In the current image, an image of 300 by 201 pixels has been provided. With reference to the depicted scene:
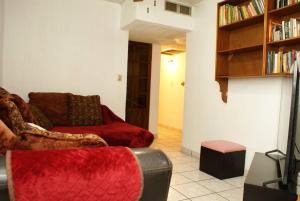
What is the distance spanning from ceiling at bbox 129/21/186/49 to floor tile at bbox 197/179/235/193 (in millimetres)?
2392

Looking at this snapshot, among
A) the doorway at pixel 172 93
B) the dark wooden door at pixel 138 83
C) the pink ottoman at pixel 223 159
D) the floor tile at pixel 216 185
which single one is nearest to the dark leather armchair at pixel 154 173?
the floor tile at pixel 216 185

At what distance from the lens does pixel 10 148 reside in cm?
90

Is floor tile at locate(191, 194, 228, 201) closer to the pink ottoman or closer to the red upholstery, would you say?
the pink ottoman

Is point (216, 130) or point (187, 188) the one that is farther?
point (216, 130)

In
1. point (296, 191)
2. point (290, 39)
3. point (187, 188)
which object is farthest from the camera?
point (187, 188)

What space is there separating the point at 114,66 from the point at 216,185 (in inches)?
97.6

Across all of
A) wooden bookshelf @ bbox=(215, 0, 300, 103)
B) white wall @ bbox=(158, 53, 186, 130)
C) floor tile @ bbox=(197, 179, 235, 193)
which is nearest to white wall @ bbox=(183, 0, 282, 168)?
wooden bookshelf @ bbox=(215, 0, 300, 103)

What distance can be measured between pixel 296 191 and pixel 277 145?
140 cm

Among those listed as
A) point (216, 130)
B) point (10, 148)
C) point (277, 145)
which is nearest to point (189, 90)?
point (216, 130)

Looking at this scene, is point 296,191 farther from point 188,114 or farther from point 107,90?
point 107,90

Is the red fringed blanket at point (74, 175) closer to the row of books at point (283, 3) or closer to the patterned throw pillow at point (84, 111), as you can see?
the row of books at point (283, 3)

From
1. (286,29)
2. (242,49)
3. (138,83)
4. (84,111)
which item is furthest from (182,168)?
(138,83)

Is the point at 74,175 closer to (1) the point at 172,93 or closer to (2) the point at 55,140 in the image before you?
(2) the point at 55,140

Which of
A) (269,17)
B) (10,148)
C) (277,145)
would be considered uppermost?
(269,17)
